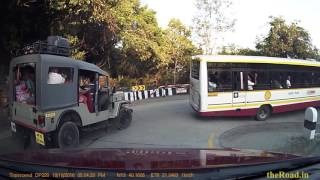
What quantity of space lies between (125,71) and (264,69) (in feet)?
45.9

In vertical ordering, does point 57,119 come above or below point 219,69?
below

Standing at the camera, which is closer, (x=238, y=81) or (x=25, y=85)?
(x=25, y=85)

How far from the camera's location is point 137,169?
293cm

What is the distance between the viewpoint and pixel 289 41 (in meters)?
38.9

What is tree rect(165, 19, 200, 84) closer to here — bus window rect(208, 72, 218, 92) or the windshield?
the windshield

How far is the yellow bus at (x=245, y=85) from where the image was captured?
16.4 metres

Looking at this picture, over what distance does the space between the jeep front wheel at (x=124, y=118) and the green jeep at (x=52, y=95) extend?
1839 millimetres

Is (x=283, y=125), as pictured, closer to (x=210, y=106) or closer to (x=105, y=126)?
(x=210, y=106)

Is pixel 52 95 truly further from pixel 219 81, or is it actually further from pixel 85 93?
pixel 219 81

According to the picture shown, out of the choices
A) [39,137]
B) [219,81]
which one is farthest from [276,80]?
[39,137]

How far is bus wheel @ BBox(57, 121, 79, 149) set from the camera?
10.8m

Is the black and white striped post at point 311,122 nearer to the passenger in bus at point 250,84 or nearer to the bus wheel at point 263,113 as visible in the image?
the passenger in bus at point 250,84

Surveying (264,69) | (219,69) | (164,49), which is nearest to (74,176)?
(219,69)

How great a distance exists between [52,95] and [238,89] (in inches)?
330
